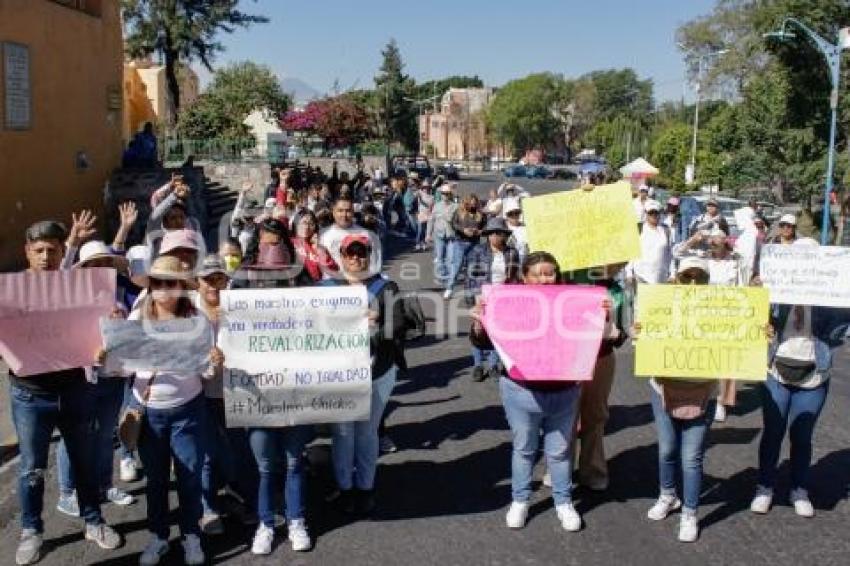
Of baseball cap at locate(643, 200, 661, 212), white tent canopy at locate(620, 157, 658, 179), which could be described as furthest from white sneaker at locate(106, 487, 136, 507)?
white tent canopy at locate(620, 157, 658, 179)

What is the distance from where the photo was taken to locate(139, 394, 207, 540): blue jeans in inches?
180

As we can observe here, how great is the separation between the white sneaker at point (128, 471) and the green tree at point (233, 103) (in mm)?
28825

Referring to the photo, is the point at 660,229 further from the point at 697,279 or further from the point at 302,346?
the point at 302,346

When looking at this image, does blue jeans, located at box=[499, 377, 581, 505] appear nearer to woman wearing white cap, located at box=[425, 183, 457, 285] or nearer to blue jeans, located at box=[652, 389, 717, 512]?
blue jeans, located at box=[652, 389, 717, 512]

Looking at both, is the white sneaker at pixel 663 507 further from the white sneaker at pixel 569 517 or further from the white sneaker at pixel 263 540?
the white sneaker at pixel 263 540

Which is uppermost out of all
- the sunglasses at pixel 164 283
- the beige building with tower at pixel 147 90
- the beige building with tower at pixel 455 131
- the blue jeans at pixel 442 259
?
the beige building with tower at pixel 455 131

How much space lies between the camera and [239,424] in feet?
15.7

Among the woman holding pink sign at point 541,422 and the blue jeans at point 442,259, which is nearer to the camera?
the woman holding pink sign at point 541,422

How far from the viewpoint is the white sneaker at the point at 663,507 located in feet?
17.5

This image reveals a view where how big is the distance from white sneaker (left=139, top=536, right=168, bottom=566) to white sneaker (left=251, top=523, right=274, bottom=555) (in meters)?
0.48

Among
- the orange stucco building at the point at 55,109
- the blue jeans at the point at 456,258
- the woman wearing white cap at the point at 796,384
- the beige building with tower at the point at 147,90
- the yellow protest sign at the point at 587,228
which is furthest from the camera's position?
the beige building with tower at the point at 147,90

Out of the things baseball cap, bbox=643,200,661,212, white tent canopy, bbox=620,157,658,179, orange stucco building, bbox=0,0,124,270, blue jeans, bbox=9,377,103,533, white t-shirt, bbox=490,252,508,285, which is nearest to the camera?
blue jeans, bbox=9,377,103,533

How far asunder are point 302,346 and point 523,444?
Answer: 4.67ft

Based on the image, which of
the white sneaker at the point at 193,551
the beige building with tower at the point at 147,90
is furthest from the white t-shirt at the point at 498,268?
the beige building with tower at the point at 147,90
